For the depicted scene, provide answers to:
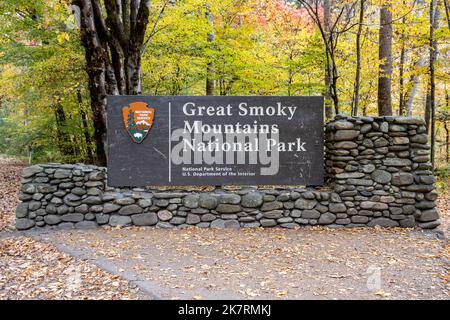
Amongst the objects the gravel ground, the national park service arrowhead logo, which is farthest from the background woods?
the gravel ground

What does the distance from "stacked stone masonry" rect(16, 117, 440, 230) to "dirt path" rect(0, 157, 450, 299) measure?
0.89 ft

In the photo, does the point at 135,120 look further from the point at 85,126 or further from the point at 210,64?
the point at 85,126

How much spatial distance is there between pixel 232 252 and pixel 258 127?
2.64 metres

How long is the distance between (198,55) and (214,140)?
654 cm

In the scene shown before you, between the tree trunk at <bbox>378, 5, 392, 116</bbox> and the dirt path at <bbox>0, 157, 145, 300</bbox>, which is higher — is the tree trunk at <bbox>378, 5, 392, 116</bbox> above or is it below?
above

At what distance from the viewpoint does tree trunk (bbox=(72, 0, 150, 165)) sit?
8.28 meters

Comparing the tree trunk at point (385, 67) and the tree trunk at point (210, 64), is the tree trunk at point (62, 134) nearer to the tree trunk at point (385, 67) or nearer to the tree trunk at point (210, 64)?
the tree trunk at point (210, 64)

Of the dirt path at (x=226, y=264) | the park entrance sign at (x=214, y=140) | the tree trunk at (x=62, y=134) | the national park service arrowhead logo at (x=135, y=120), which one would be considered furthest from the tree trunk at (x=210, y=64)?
the dirt path at (x=226, y=264)

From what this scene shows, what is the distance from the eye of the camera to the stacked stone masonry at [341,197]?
7035mm

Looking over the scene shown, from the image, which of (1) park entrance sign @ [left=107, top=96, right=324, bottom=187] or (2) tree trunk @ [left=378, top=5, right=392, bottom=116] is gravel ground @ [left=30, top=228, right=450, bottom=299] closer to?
(1) park entrance sign @ [left=107, top=96, right=324, bottom=187]

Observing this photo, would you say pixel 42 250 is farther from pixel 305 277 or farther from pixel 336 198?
→ pixel 336 198

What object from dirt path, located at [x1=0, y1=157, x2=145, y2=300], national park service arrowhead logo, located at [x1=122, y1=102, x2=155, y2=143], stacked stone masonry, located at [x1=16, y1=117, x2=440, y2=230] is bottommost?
dirt path, located at [x1=0, y1=157, x2=145, y2=300]

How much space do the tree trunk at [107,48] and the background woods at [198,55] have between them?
0.09 feet

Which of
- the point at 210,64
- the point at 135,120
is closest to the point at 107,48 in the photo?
the point at 135,120
